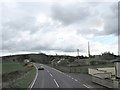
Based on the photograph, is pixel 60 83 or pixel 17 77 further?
pixel 17 77

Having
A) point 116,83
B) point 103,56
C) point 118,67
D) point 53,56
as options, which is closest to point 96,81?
point 118,67

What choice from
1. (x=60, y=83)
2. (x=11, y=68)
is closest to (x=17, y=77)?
(x=60, y=83)

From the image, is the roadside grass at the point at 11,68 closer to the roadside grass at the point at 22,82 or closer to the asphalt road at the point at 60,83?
the roadside grass at the point at 22,82

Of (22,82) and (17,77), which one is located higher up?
(22,82)

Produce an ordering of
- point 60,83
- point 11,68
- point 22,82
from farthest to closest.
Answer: point 11,68 < point 22,82 < point 60,83

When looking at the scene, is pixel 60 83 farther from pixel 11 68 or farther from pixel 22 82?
pixel 11 68

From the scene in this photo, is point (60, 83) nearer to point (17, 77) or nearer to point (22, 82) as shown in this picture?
point (22, 82)

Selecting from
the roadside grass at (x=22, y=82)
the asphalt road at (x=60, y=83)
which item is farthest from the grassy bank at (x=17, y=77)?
the asphalt road at (x=60, y=83)

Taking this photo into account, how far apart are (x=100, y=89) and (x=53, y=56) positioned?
15826 cm

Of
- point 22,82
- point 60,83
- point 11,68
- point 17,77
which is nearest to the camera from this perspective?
point 60,83

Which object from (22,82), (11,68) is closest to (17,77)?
(22,82)

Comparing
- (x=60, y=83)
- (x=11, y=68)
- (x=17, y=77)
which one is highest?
(x=60, y=83)

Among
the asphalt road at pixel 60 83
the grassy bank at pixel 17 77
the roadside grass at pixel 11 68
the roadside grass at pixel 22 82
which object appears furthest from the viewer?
the roadside grass at pixel 11 68

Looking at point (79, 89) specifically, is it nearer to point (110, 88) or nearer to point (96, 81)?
point (110, 88)
